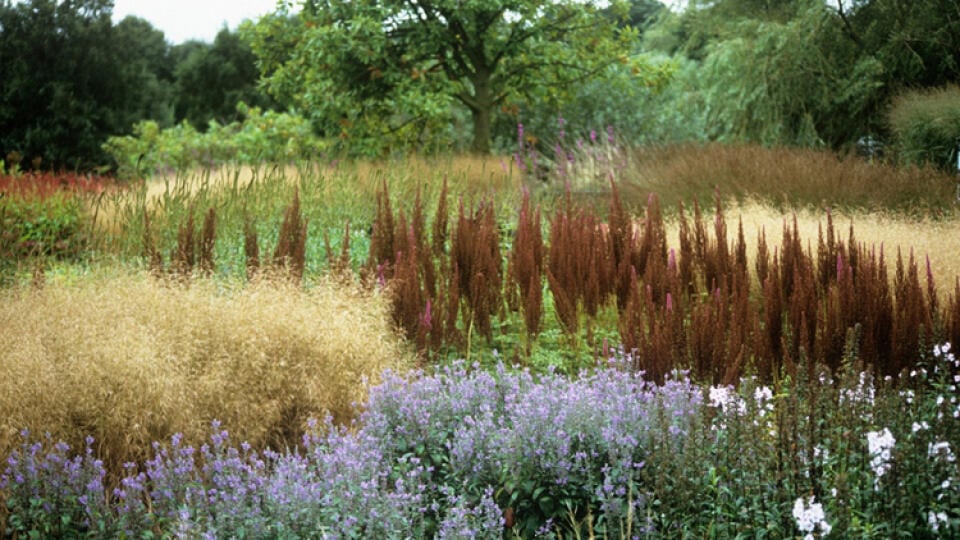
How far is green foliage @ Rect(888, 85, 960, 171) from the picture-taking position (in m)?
12.1

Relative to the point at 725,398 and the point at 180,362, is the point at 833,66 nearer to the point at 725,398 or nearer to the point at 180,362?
the point at 725,398

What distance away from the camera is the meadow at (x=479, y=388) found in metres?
2.97

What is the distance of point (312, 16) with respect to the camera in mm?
14227

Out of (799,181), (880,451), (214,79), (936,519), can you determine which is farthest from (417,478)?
(214,79)

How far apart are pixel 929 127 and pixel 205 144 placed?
43.7ft

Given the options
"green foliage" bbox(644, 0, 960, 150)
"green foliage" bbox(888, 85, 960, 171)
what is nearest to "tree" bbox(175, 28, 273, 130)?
"green foliage" bbox(644, 0, 960, 150)

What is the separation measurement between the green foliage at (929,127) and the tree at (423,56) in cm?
419

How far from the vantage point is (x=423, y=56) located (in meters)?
14.3

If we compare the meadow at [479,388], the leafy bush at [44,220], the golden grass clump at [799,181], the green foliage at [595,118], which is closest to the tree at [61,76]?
the green foliage at [595,118]

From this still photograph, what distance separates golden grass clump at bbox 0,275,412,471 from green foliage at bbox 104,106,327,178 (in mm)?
11177

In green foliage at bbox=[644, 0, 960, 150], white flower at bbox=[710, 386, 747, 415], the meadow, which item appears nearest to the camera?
the meadow

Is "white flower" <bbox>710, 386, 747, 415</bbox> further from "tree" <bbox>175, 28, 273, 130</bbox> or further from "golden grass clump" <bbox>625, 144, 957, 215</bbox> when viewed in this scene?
"tree" <bbox>175, 28, 273, 130</bbox>

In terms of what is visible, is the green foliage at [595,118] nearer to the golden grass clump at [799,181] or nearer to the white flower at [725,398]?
the golden grass clump at [799,181]

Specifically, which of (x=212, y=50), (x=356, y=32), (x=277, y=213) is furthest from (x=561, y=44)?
(x=212, y=50)
